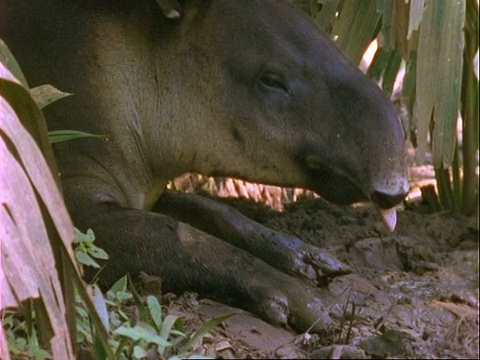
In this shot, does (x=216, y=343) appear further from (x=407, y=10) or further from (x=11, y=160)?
(x=407, y=10)

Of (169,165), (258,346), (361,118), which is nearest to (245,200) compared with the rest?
(169,165)

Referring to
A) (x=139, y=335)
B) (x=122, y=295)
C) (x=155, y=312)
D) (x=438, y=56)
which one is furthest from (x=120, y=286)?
(x=438, y=56)

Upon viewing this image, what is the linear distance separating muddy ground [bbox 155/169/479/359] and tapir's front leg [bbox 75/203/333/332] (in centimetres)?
6

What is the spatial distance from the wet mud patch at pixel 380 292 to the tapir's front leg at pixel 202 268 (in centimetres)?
7

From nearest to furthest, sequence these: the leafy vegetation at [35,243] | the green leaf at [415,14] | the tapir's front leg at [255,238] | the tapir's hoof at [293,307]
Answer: the leafy vegetation at [35,243]
the tapir's hoof at [293,307]
the green leaf at [415,14]
the tapir's front leg at [255,238]

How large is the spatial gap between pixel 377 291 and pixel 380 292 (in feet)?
0.06

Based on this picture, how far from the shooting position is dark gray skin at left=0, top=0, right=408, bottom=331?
452 cm

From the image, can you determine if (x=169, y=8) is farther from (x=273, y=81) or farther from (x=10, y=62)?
(x=10, y=62)

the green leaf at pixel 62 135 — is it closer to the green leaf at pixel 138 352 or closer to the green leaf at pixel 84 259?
the green leaf at pixel 84 259

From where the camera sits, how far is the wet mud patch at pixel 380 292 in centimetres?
360

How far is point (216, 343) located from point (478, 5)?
2.88 m

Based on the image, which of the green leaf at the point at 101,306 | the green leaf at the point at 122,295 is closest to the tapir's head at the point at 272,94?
the green leaf at the point at 122,295

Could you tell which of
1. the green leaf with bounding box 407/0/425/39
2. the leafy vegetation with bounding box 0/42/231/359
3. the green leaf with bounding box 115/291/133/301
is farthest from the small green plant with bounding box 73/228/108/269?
the green leaf with bounding box 407/0/425/39

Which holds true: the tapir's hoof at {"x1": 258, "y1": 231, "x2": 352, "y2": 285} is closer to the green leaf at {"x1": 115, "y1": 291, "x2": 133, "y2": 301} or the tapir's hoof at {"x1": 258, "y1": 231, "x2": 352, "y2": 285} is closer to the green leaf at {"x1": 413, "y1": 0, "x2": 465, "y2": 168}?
the green leaf at {"x1": 413, "y1": 0, "x2": 465, "y2": 168}
